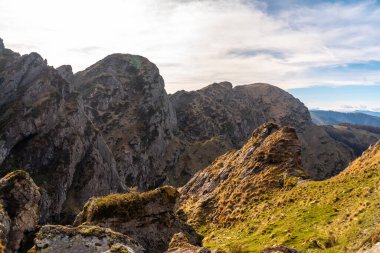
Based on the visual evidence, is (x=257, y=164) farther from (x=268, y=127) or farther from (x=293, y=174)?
(x=268, y=127)

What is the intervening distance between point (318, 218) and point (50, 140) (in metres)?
122

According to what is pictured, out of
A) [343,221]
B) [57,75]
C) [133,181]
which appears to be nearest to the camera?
[343,221]

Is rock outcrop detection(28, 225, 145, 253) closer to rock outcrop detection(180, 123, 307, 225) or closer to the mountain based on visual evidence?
the mountain

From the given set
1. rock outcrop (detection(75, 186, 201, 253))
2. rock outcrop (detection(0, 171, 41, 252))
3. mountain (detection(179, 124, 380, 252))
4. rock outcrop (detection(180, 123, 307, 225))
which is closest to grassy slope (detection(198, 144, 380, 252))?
mountain (detection(179, 124, 380, 252))

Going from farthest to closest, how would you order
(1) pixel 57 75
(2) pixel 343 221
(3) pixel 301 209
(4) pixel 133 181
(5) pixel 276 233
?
1. (4) pixel 133 181
2. (1) pixel 57 75
3. (3) pixel 301 209
4. (5) pixel 276 233
5. (2) pixel 343 221

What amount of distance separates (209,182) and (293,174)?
62.4ft

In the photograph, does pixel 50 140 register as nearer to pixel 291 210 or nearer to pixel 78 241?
pixel 291 210

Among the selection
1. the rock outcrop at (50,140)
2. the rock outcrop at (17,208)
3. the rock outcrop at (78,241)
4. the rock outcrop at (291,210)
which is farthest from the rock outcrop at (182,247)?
the rock outcrop at (50,140)

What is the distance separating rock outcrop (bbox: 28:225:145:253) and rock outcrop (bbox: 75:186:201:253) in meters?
11.6

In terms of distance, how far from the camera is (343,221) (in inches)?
1150

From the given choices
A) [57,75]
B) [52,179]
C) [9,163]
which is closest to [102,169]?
[52,179]

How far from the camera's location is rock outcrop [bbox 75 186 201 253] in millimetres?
28859

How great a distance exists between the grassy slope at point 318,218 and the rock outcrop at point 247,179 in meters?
2.84

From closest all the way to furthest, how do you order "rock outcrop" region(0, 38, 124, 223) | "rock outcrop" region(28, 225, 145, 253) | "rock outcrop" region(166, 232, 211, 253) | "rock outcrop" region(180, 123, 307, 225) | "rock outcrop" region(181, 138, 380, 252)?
"rock outcrop" region(28, 225, 145, 253) → "rock outcrop" region(166, 232, 211, 253) → "rock outcrop" region(181, 138, 380, 252) → "rock outcrop" region(180, 123, 307, 225) → "rock outcrop" region(0, 38, 124, 223)
